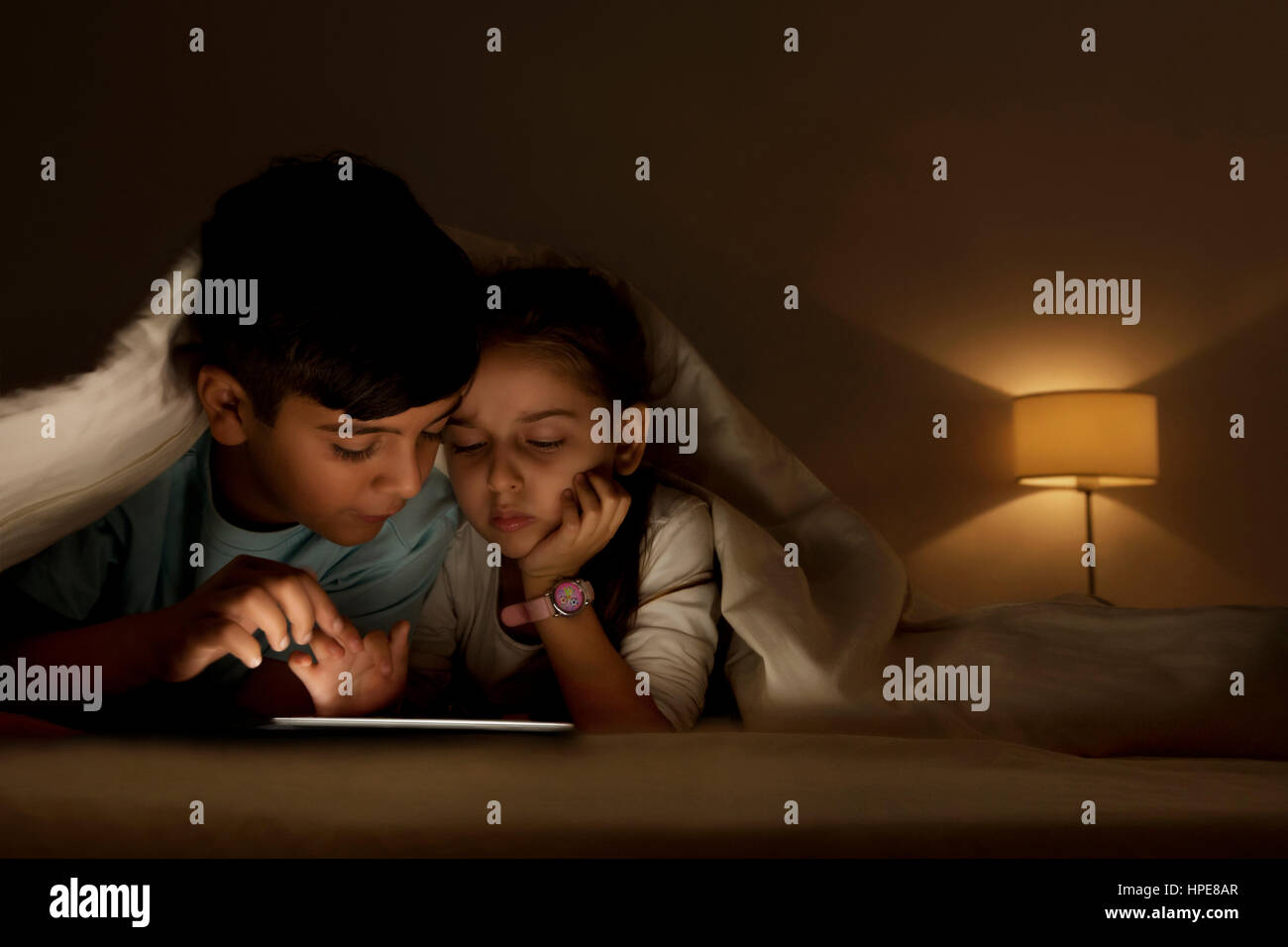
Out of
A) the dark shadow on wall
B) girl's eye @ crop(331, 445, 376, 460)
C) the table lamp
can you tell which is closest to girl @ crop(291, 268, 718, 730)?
girl's eye @ crop(331, 445, 376, 460)

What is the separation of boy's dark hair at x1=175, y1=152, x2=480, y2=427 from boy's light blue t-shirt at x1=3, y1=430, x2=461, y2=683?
148 millimetres

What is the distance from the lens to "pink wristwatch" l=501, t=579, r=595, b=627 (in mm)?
892

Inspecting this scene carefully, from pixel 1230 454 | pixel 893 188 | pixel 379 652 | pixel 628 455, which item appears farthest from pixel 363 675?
pixel 1230 454

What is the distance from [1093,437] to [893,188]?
56cm

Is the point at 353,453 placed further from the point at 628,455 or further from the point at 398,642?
the point at 628,455

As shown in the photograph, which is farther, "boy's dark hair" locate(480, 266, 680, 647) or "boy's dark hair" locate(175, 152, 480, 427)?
"boy's dark hair" locate(480, 266, 680, 647)

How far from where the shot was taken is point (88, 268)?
62.3 inches

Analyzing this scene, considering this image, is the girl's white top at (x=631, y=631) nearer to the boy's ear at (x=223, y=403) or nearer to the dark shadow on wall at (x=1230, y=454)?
the boy's ear at (x=223, y=403)

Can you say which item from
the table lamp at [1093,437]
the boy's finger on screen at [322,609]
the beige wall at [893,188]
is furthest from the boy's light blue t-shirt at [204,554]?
the table lamp at [1093,437]

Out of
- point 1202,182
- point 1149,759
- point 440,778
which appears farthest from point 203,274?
point 1202,182

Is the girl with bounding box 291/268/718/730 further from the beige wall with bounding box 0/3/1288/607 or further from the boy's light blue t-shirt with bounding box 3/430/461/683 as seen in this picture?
the beige wall with bounding box 0/3/1288/607

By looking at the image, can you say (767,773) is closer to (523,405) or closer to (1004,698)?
(1004,698)

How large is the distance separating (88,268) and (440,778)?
4.67 ft
